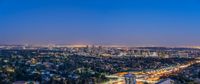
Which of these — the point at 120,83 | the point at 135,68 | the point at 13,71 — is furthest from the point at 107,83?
the point at 135,68

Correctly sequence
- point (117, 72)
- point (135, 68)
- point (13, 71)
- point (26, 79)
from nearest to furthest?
point (26, 79) → point (13, 71) → point (117, 72) → point (135, 68)

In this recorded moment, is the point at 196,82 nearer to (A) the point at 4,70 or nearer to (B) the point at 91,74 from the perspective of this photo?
(B) the point at 91,74

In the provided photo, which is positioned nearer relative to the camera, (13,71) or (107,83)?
(107,83)

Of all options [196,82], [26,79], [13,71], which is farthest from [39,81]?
[196,82]

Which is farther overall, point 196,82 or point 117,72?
point 117,72

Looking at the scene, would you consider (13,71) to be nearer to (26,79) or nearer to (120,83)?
(26,79)

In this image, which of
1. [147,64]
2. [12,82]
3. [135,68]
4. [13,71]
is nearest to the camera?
[12,82]

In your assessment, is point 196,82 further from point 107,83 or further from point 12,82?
point 12,82

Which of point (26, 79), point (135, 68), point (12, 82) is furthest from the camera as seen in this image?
point (135, 68)

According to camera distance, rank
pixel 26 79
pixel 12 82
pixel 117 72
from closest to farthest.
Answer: pixel 12 82 → pixel 26 79 → pixel 117 72

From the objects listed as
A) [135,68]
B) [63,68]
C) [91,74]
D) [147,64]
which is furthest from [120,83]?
[147,64]
